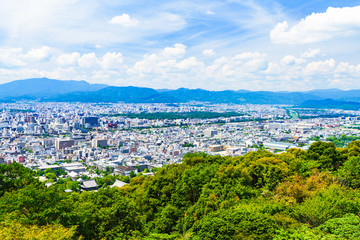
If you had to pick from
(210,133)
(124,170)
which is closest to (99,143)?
(124,170)

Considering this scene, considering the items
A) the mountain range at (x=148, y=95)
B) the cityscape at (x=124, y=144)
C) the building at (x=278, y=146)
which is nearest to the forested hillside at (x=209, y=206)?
the cityscape at (x=124, y=144)

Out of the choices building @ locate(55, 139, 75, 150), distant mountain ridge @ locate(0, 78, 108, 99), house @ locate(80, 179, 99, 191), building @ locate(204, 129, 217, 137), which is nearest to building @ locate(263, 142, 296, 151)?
building @ locate(204, 129, 217, 137)

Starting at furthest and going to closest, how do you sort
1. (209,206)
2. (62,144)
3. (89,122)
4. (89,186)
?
1. (89,122)
2. (62,144)
3. (89,186)
4. (209,206)

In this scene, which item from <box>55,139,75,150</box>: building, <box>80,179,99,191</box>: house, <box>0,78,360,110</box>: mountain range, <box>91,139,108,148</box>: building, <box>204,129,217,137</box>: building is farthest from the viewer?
<box>0,78,360,110</box>: mountain range

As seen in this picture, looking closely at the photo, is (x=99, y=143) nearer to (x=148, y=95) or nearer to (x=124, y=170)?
(x=124, y=170)

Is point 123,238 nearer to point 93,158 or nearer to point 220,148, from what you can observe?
point 93,158

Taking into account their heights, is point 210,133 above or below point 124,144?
above

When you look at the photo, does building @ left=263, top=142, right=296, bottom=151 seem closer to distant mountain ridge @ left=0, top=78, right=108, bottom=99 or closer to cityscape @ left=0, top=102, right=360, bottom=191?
cityscape @ left=0, top=102, right=360, bottom=191

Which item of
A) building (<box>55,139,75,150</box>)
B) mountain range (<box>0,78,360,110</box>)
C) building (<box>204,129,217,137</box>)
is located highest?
mountain range (<box>0,78,360,110</box>)

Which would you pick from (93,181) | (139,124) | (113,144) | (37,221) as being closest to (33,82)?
(139,124)
